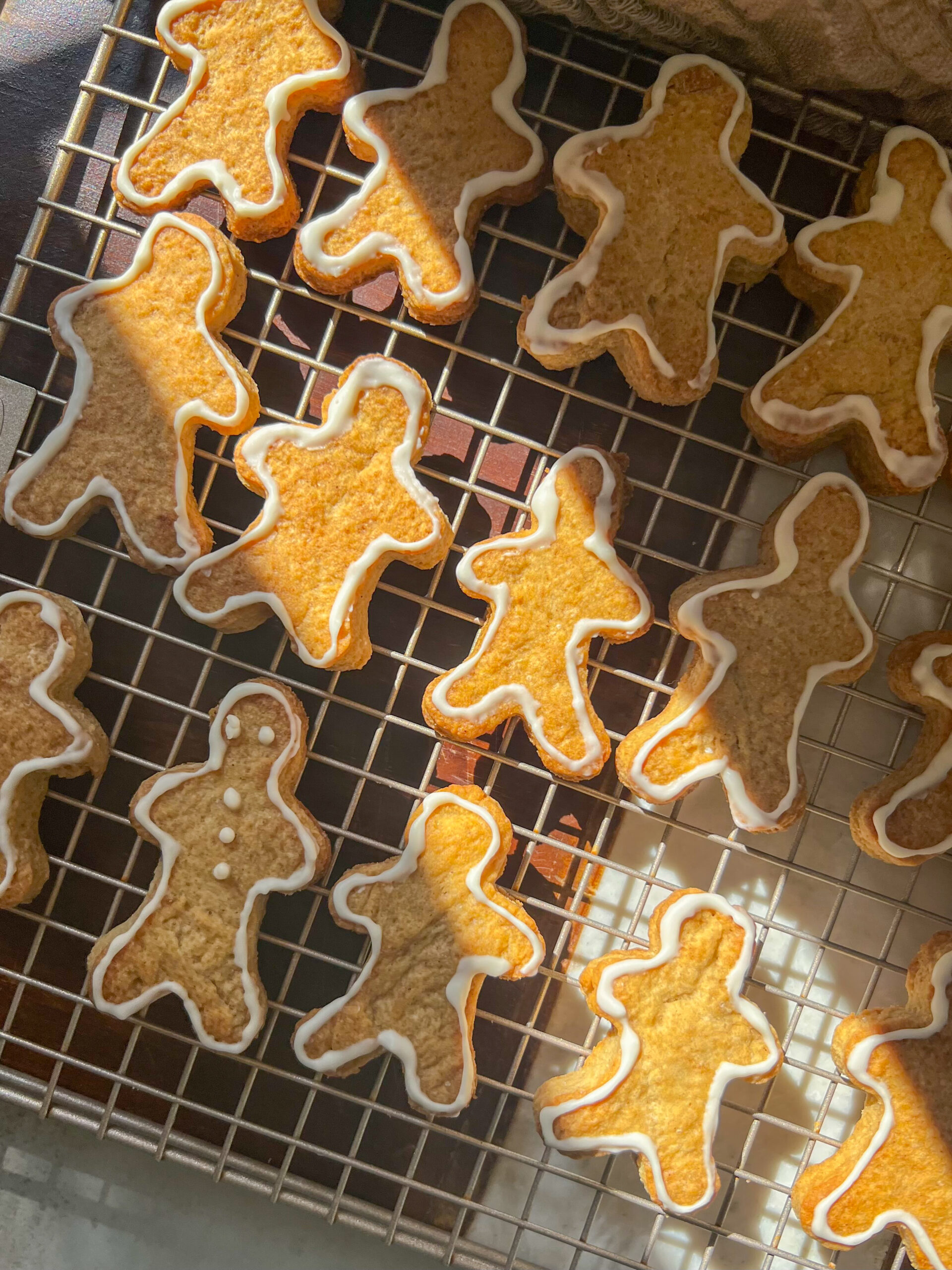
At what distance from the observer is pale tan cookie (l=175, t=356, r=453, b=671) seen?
1.53 metres

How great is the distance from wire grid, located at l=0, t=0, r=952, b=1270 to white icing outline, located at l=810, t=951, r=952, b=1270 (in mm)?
113

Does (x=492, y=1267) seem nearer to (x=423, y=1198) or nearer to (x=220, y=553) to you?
(x=423, y=1198)

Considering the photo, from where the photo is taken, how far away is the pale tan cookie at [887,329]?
60.1 inches

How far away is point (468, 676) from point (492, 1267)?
92 cm

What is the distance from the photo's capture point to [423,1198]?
1.67 metres

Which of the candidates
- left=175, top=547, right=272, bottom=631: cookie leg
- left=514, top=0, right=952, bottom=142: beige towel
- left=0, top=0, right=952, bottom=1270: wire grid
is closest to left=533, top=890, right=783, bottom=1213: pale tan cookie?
left=0, top=0, right=952, bottom=1270: wire grid

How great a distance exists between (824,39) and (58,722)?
152 centimetres

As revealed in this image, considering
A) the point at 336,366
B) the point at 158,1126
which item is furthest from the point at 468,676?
the point at 158,1126

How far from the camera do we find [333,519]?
5.08 ft

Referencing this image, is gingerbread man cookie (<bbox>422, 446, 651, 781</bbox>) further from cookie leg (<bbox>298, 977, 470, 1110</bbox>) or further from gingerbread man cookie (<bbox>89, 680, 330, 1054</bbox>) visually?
cookie leg (<bbox>298, 977, 470, 1110</bbox>)

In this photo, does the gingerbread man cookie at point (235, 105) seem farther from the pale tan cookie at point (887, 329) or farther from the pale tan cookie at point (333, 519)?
the pale tan cookie at point (887, 329)

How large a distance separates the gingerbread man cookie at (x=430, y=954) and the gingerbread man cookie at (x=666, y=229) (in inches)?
29.2

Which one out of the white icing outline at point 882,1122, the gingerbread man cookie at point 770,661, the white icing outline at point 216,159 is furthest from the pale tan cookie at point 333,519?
the white icing outline at point 882,1122

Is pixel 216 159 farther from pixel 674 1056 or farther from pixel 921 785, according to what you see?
pixel 674 1056
